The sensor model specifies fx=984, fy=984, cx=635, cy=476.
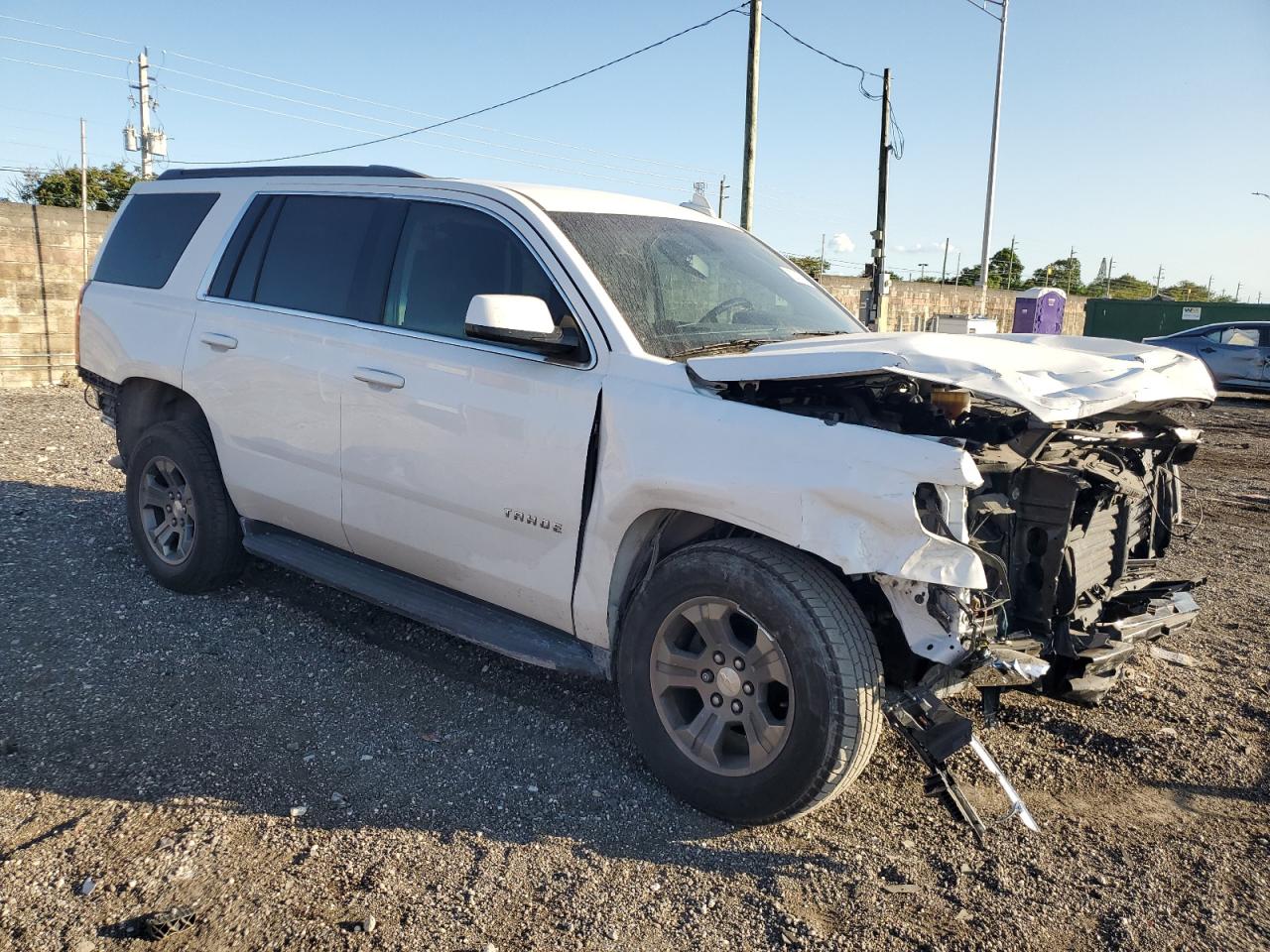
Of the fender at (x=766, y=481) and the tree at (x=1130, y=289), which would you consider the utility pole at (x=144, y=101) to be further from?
the tree at (x=1130, y=289)

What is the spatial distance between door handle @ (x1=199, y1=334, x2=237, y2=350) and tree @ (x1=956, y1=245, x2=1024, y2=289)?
50562mm

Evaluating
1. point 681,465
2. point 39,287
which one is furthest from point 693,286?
point 39,287

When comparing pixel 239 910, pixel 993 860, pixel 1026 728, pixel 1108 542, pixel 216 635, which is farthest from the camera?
pixel 216 635

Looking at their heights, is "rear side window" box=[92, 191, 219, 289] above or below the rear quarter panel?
above

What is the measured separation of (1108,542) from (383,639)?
10.6 feet

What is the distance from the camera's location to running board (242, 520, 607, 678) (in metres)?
3.64

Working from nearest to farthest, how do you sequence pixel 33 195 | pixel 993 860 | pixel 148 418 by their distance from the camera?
1. pixel 993 860
2. pixel 148 418
3. pixel 33 195

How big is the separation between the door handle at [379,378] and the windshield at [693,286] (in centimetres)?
91

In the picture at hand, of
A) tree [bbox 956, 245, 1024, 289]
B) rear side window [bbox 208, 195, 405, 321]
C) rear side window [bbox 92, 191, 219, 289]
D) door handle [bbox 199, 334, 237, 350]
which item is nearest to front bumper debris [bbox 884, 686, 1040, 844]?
rear side window [bbox 208, 195, 405, 321]

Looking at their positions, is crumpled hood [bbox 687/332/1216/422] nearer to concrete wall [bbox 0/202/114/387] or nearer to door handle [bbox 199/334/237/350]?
door handle [bbox 199/334/237/350]

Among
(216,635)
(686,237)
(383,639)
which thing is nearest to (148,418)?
(216,635)

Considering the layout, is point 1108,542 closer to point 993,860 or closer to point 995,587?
point 995,587

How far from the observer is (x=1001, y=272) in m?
53.2

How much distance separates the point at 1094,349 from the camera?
407cm
